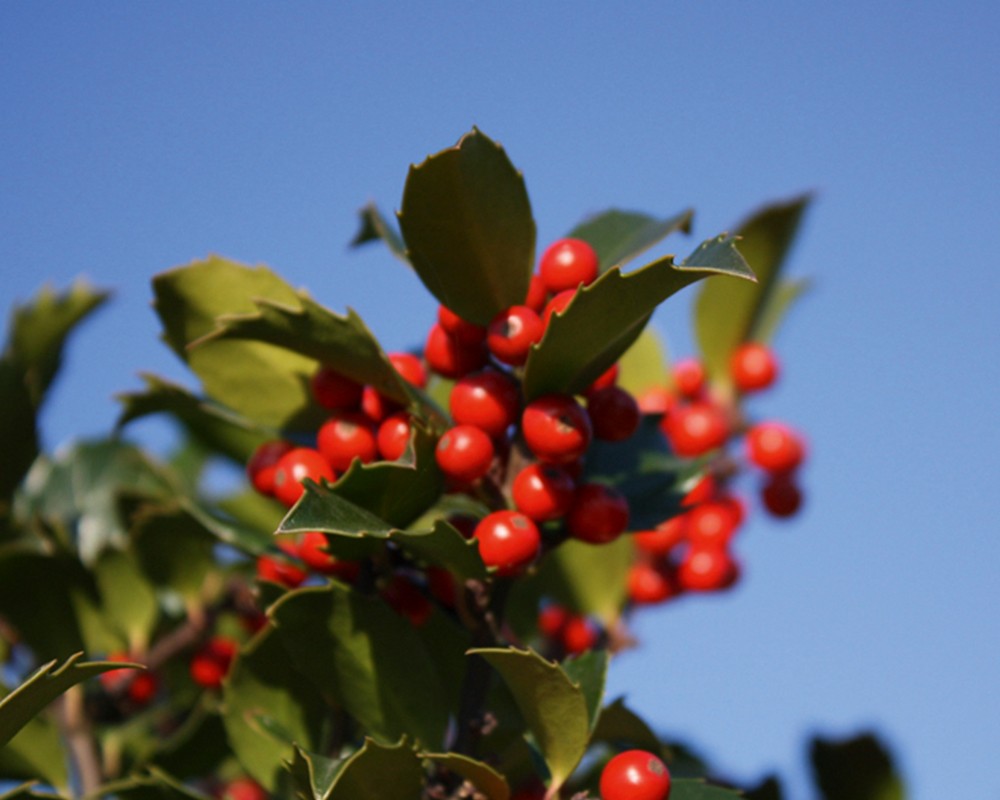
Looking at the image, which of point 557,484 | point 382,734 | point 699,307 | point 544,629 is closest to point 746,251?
point 699,307

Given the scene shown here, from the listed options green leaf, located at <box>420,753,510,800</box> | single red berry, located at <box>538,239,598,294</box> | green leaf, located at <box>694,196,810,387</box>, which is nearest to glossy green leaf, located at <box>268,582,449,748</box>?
green leaf, located at <box>420,753,510,800</box>

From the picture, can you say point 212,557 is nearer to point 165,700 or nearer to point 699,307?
point 165,700

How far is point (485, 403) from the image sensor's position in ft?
4.81

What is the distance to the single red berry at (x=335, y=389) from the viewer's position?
5.13ft

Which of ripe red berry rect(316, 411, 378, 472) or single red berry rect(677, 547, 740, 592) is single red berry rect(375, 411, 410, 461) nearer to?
ripe red berry rect(316, 411, 378, 472)

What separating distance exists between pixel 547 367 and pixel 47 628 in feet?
3.77

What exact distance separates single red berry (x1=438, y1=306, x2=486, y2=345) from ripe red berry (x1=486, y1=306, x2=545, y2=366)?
0.08 m

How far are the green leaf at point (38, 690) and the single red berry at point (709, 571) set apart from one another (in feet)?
6.39

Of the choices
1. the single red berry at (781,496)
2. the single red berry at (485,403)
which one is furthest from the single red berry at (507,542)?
the single red berry at (781,496)

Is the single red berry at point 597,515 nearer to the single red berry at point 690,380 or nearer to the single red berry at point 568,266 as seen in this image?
the single red berry at point 568,266

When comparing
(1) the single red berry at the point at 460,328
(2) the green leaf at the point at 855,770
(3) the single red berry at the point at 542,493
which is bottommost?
(2) the green leaf at the point at 855,770

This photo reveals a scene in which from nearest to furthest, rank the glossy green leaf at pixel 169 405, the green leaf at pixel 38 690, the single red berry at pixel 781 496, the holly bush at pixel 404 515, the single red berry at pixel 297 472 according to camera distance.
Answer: the green leaf at pixel 38 690
the holly bush at pixel 404 515
the single red berry at pixel 297 472
the glossy green leaf at pixel 169 405
the single red berry at pixel 781 496

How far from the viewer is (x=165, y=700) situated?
2566 millimetres

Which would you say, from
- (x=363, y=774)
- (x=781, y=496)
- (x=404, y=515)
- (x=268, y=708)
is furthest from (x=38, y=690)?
(x=781, y=496)
